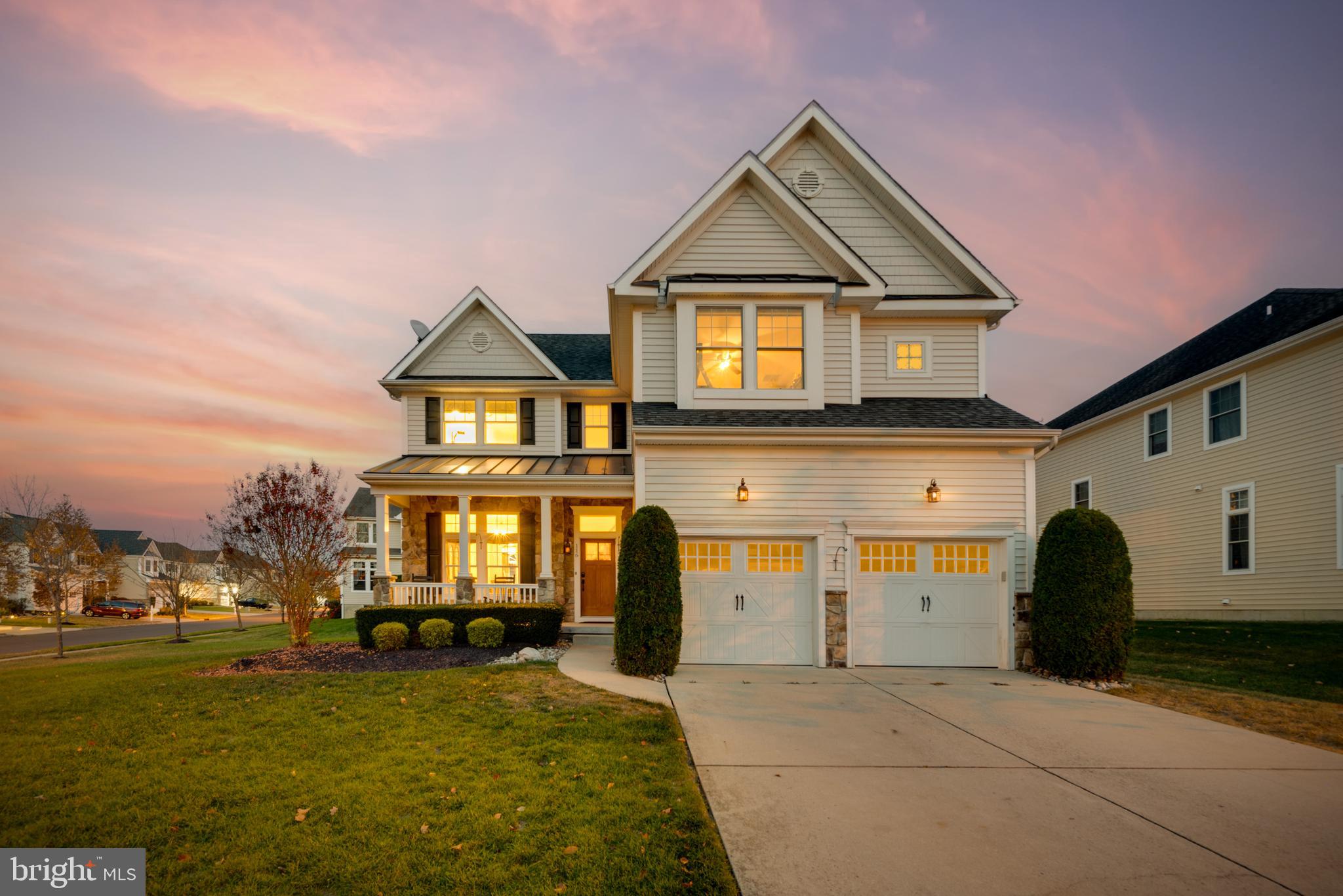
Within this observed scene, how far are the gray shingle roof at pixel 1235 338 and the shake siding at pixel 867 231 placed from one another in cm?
856

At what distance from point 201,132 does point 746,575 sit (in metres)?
16.4

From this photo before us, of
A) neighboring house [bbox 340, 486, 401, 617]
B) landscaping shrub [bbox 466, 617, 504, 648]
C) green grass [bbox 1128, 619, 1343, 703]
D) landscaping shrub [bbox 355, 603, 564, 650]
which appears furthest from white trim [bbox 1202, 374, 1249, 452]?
neighboring house [bbox 340, 486, 401, 617]

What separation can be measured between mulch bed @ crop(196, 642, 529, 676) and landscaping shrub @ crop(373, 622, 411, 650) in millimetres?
130

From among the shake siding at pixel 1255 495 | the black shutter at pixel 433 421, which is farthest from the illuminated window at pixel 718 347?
the shake siding at pixel 1255 495

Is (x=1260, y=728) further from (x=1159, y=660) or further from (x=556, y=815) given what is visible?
(x=556, y=815)

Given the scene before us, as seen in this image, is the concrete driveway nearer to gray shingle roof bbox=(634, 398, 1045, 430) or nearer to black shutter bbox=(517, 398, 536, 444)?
gray shingle roof bbox=(634, 398, 1045, 430)

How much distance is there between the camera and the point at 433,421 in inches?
670

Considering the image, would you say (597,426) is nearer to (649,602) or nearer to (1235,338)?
(649,602)

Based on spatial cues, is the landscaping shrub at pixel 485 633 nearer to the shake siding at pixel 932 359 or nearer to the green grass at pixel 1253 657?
the shake siding at pixel 932 359

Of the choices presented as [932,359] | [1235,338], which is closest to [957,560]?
[932,359]

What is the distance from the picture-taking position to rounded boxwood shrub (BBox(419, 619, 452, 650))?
12328mm

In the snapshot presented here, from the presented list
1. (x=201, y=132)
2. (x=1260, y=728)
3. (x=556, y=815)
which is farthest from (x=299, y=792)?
(x=201, y=132)

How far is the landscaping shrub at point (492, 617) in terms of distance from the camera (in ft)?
42.1

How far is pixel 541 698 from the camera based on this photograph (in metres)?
7.80
